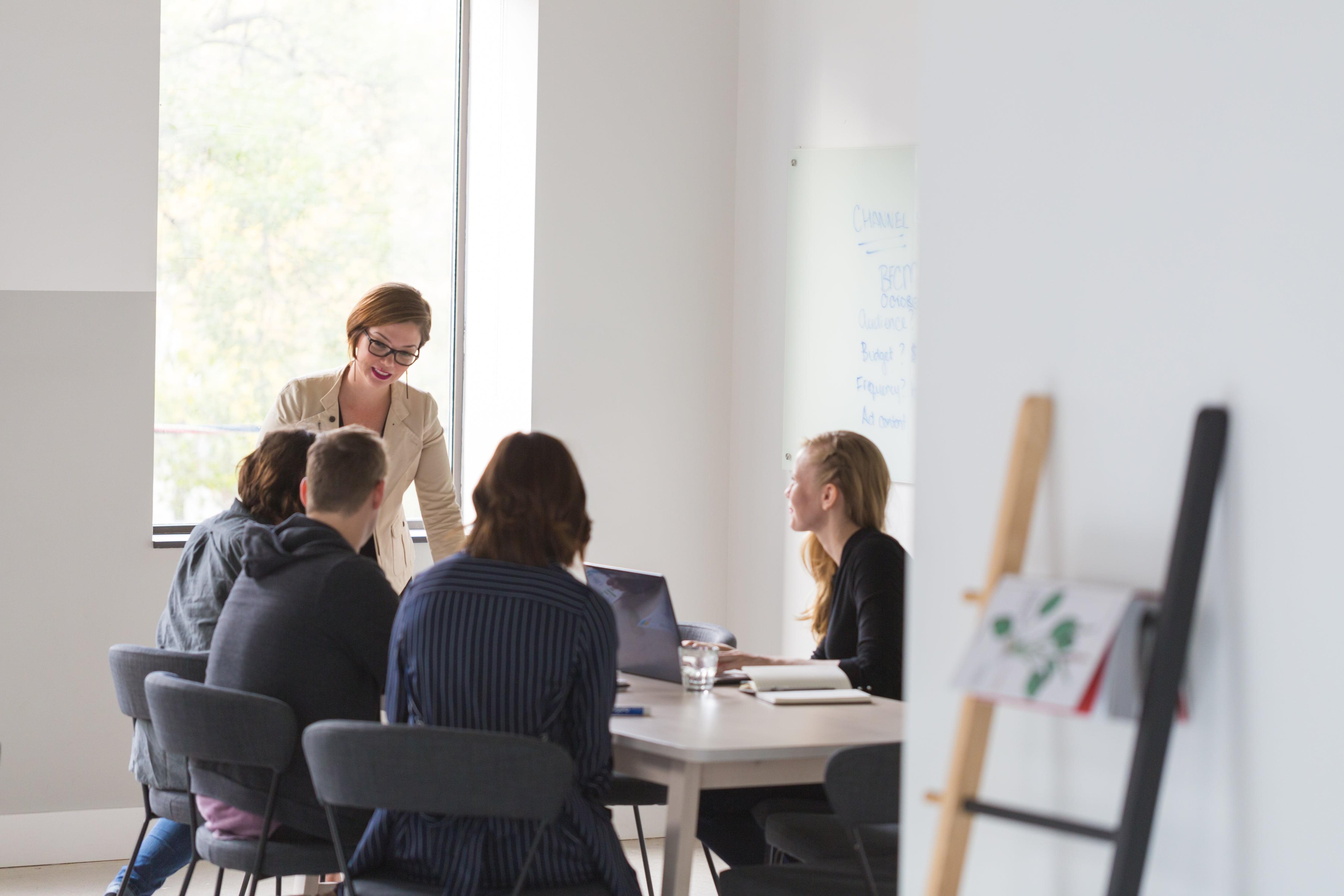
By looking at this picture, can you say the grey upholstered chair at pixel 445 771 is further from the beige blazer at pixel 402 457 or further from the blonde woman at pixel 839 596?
the beige blazer at pixel 402 457

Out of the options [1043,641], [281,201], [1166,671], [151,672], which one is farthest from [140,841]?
[281,201]

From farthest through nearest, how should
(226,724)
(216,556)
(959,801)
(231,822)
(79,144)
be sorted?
1. (79,144)
2. (216,556)
3. (231,822)
4. (226,724)
5. (959,801)

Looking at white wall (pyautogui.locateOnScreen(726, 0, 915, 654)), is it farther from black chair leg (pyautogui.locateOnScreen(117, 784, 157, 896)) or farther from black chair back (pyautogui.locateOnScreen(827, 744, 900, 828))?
black chair leg (pyautogui.locateOnScreen(117, 784, 157, 896))

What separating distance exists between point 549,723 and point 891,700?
903 mm

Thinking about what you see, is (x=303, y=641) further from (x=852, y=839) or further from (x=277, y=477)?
(x=852, y=839)

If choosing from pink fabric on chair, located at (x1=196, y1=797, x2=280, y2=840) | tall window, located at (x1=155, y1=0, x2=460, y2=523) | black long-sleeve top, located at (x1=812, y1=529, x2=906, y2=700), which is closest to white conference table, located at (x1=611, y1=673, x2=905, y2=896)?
black long-sleeve top, located at (x1=812, y1=529, x2=906, y2=700)

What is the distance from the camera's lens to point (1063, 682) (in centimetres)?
148

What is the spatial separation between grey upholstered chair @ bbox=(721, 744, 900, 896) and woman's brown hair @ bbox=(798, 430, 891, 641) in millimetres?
621

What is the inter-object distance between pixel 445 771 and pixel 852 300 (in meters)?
2.35

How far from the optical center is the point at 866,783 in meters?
2.23

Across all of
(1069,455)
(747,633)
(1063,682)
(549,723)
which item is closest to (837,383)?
(747,633)

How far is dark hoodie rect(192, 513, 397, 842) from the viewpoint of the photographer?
254 centimetres

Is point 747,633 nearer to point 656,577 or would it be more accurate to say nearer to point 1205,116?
point 656,577

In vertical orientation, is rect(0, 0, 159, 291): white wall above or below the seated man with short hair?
above
